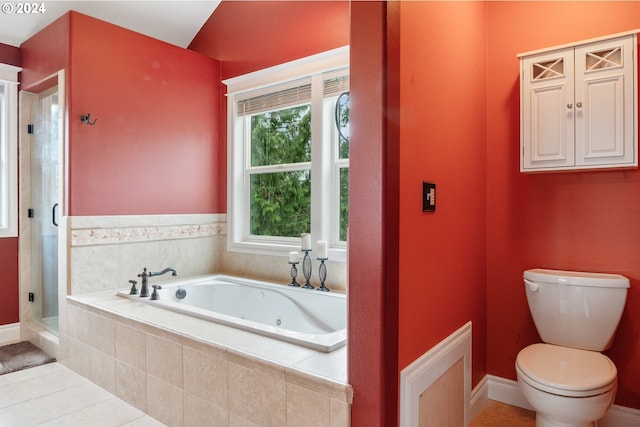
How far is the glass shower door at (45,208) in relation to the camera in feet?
10.4

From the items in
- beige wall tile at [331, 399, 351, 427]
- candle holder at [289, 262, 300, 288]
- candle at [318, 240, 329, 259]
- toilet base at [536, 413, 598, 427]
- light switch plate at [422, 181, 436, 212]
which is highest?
light switch plate at [422, 181, 436, 212]

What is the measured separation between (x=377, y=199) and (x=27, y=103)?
344 cm

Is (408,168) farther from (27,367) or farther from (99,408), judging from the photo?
(27,367)

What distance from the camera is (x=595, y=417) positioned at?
5.46 feet

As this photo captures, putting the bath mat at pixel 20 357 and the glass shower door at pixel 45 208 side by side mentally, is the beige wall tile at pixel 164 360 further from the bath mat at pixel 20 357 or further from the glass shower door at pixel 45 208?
the glass shower door at pixel 45 208

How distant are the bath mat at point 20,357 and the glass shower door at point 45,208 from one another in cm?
19

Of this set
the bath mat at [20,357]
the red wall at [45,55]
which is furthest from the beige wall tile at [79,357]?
the red wall at [45,55]

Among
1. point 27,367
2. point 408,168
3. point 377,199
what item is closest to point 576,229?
point 408,168

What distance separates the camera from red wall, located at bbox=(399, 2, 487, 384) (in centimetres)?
152

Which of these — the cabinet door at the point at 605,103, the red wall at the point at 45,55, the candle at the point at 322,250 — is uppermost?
the red wall at the point at 45,55

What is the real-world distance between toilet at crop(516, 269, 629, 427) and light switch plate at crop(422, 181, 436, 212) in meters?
0.86

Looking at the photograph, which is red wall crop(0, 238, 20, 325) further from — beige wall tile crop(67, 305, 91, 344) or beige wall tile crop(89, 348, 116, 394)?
beige wall tile crop(89, 348, 116, 394)

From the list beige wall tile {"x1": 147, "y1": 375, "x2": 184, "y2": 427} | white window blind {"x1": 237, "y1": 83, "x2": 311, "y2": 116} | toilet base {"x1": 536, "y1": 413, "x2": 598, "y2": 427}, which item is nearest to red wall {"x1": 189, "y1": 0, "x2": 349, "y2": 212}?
white window blind {"x1": 237, "y1": 83, "x2": 311, "y2": 116}

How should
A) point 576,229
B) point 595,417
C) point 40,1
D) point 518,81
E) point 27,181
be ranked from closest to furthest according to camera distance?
point 595,417, point 576,229, point 518,81, point 40,1, point 27,181
